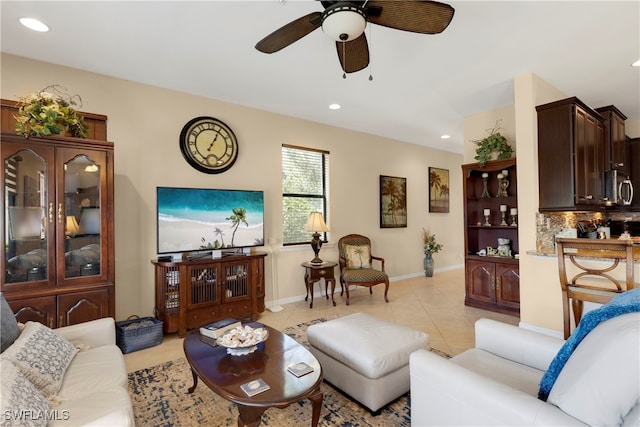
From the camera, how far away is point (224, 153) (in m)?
4.06

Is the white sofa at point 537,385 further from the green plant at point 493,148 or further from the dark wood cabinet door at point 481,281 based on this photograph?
the green plant at point 493,148

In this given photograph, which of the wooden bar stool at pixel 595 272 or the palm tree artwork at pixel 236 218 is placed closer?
the wooden bar stool at pixel 595 272

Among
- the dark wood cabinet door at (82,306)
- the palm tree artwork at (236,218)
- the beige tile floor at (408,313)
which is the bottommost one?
the beige tile floor at (408,313)

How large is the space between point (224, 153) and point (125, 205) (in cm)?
131

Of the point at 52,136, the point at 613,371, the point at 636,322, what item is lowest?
the point at 613,371

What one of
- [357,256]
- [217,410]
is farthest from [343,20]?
[357,256]

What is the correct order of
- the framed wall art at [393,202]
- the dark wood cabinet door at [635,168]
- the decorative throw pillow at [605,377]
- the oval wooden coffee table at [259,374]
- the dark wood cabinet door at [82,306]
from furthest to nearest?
the framed wall art at [393,202], the dark wood cabinet door at [635,168], the dark wood cabinet door at [82,306], the oval wooden coffee table at [259,374], the decorative throw pillow at [605,377]

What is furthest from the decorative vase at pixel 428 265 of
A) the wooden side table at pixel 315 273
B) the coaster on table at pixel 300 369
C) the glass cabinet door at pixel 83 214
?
the glass cabinet door at pixel 83 214

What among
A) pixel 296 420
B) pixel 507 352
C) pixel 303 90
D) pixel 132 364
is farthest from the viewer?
pixel 303 90

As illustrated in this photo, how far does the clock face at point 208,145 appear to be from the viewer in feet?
12.4

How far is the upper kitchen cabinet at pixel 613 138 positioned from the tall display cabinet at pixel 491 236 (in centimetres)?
111

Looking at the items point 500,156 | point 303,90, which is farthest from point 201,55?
point 500,156

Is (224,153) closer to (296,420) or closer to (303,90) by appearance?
(303,90)

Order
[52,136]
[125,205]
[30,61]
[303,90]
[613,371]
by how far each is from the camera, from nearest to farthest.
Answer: [613,371] → [52,136] → [30,61] → [125,205] → [303,90]
